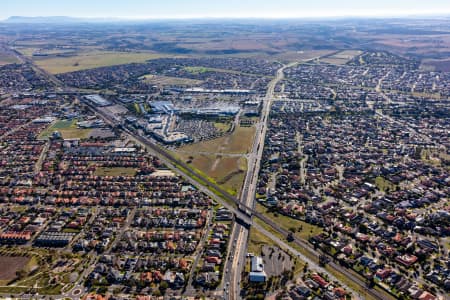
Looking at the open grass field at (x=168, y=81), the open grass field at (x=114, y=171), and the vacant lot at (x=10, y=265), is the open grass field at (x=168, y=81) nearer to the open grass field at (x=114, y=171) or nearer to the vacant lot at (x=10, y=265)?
Result: the open grass field at (x=114, y=171)

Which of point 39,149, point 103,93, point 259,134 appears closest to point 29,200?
point 39,149

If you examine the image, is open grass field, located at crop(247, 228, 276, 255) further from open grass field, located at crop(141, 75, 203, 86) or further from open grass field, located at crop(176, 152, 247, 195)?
open grass field, located at crop(141, 75, 203, 86)

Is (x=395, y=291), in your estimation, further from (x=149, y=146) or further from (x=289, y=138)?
(x=149, y=146)

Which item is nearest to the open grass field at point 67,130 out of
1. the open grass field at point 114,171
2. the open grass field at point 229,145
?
the open grass field at point 114,171

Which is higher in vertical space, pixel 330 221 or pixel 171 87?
pixel 171 87

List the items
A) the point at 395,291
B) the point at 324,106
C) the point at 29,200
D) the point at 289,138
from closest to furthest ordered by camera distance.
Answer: the point at 395,291
the point at 29,200
the point at 289,138
the point at 324,106

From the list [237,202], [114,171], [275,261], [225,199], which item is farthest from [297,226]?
[114,171]

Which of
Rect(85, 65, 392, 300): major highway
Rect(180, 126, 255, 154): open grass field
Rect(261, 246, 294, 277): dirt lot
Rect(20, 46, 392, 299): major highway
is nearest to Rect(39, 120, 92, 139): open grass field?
Rect(20, 46, 392, 299): major highway
